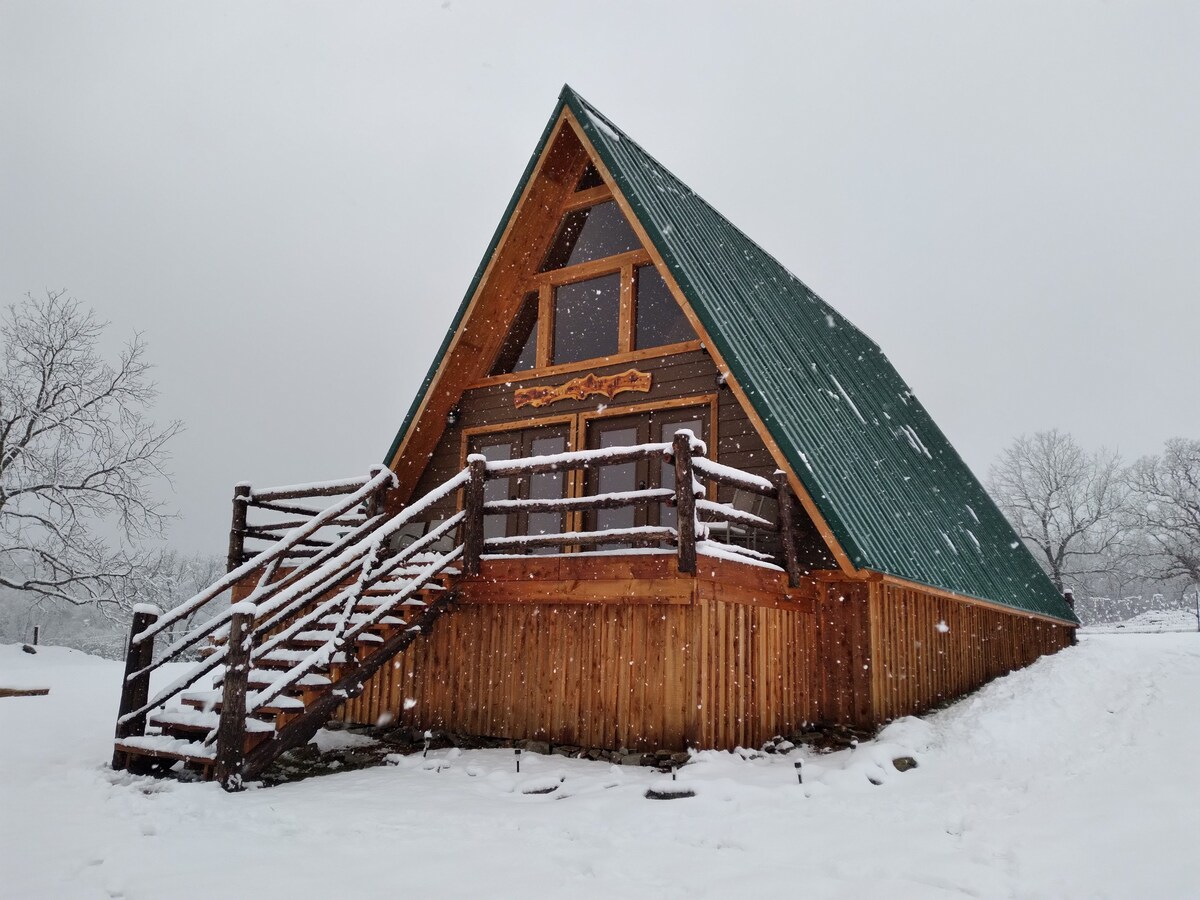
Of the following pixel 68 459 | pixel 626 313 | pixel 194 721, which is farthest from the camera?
pixel 68 459

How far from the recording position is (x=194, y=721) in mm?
8328

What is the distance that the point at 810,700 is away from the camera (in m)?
10.1

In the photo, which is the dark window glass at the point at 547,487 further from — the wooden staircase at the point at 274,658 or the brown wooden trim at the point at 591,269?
the wooden staircase at the point at 274,658

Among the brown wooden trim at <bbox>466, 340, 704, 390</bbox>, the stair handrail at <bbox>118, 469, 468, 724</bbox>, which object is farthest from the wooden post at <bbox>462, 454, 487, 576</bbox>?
the brown wooden trim at <bbox>466, 340, 704, 390</bbox>

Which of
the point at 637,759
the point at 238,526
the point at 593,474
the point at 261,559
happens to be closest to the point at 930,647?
the point at 593,474

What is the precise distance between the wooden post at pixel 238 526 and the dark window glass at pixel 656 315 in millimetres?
5457

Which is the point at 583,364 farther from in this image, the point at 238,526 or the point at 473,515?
the point at 238,526

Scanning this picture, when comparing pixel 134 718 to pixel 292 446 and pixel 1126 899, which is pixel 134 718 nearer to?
pixel 1126 899

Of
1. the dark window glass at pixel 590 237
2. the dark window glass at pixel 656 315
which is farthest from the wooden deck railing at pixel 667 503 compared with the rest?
the dark window glass at pixel 590 237

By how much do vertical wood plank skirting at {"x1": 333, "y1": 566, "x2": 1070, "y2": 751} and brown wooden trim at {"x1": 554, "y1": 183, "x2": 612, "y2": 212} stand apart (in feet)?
19.7

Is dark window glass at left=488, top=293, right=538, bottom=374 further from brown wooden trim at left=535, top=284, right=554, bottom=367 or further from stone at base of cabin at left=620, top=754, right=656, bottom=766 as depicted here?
stone at base of cabin at left=620, top=754, right=656, bottom=766

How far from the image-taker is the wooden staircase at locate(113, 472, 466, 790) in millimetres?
7855

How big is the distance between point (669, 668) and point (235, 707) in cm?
385

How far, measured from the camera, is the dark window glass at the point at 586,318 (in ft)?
41.3
